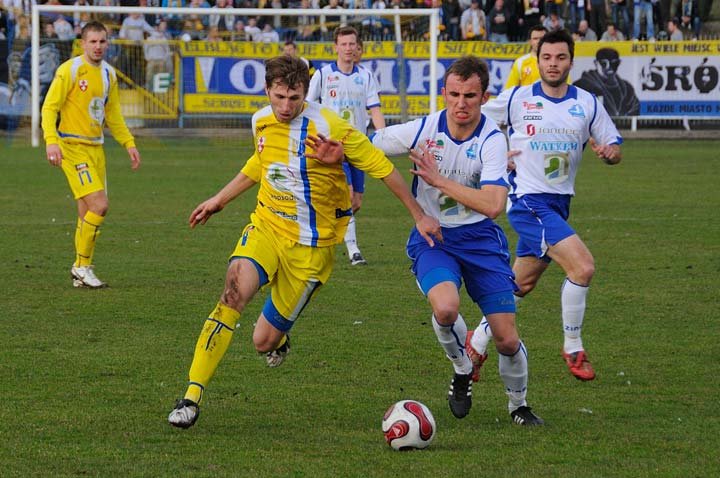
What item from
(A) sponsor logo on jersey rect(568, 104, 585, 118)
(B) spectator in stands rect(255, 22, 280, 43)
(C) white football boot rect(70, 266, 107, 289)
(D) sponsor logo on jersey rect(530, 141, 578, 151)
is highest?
(B) spectator in stands rect(255, 22, 280, 43)

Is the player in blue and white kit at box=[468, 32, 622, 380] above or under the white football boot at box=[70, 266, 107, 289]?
above

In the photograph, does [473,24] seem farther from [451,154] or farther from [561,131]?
[451,154]

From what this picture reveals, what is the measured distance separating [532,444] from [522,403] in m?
0.47

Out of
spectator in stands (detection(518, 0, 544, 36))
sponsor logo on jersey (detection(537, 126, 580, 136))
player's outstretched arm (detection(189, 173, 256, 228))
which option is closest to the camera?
player's outstretched arm (detection(189, 173, 256, 228))

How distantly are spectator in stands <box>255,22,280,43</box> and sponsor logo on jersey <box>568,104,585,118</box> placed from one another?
19.2m

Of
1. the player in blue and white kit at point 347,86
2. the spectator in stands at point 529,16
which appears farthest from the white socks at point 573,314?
the spectator in stands at point 529,16

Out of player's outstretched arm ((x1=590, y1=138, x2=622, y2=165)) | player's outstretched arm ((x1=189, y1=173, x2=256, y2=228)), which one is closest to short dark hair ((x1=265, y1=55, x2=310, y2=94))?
player's outstretched arm ((x1=189, y1=173, x2=256, y2=228))

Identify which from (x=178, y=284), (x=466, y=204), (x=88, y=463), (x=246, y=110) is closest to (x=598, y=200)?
(x=178, y=284)

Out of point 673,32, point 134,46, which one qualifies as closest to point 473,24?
point 673,32

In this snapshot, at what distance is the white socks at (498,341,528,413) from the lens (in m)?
6.58

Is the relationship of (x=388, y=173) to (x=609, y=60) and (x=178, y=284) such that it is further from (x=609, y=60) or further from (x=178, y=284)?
(x=609, y=60)

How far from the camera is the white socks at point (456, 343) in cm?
666

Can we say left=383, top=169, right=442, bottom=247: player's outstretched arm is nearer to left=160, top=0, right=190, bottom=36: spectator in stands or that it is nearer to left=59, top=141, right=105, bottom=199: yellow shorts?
left=59, top=141, right=105, bottom=199: yellow shorts

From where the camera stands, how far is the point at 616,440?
625 centimetres
